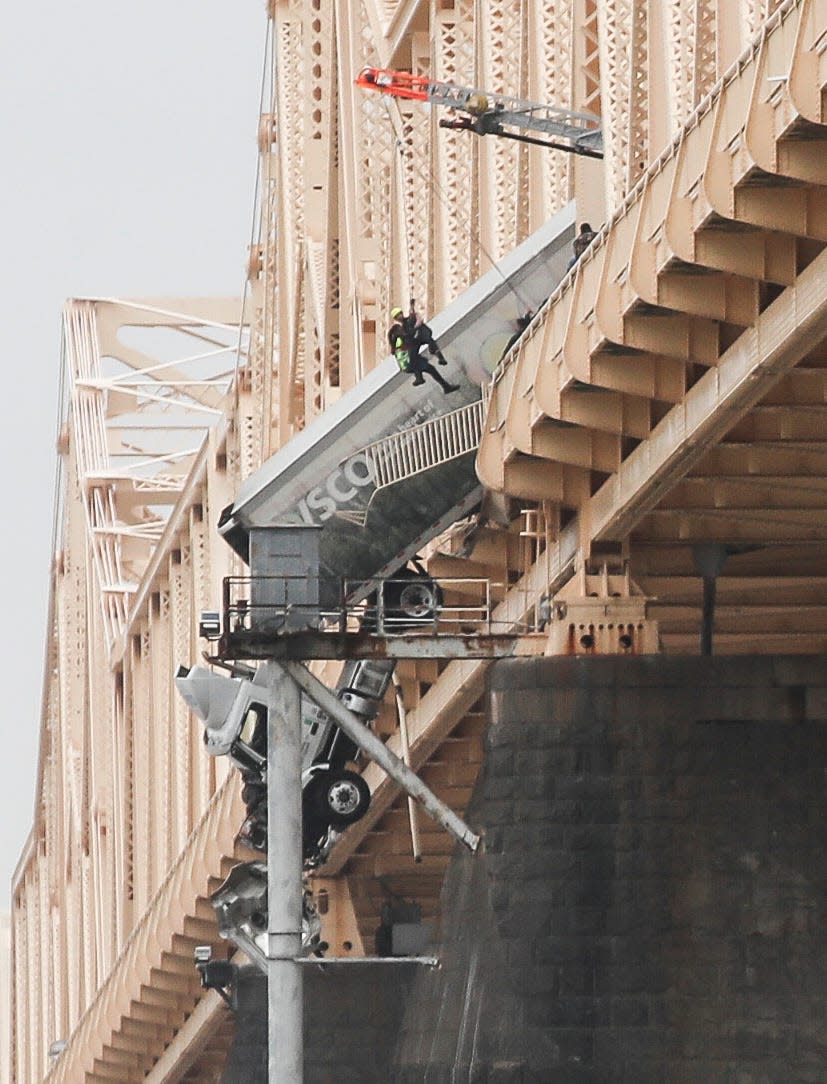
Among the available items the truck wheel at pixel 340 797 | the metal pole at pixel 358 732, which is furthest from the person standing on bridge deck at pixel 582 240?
the truck wheel at pixel 340 797

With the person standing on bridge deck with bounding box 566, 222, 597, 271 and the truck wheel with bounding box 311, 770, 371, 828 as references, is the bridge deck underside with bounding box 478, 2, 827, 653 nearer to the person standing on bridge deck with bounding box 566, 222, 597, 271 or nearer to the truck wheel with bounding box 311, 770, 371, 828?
the person standing on bridge deck with bounding box 566, 222, 597, 271

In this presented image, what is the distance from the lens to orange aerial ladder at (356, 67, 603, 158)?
43469mm

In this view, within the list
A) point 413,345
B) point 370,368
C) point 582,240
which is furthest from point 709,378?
point 370,368

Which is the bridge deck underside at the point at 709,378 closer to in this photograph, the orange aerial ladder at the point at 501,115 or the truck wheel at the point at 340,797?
the orange aerial ladder at the point at 501,115

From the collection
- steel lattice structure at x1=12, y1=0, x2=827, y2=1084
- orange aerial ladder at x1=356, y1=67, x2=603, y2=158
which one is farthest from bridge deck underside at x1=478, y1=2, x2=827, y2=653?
orange aerial ladder at x1=356, y1=67, x2=603, y2=158

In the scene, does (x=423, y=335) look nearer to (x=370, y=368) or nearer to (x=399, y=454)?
(x=399, y=454)

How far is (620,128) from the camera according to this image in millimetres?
40500

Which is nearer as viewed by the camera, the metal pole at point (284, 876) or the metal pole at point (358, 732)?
the metal pole at point (358, 732)

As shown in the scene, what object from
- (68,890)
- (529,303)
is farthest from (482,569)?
(68,890)

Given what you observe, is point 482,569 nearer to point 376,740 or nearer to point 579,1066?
point 376,740

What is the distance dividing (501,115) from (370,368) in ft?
39.5

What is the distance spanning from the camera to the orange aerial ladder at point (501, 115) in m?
43.5

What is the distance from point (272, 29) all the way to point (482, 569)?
30.4 meters

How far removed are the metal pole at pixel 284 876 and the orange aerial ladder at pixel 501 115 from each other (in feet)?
22.4
